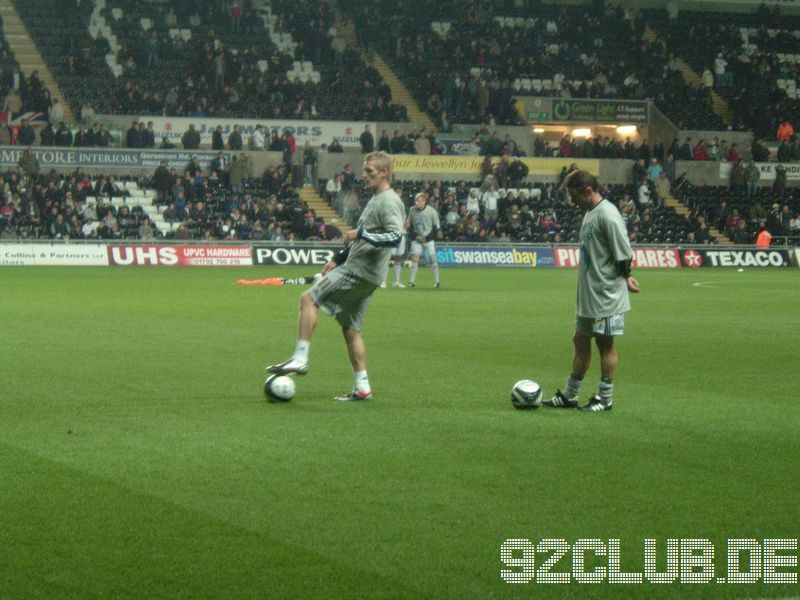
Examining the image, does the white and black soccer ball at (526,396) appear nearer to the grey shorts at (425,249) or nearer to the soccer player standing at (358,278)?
the soccer player standing at (358,278)

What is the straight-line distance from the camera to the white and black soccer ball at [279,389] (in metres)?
11.2

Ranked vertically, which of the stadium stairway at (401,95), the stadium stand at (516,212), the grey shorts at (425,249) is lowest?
the stadium stand at (516,212)

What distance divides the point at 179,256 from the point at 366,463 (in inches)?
1267

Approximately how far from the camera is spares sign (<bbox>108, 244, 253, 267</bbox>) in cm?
3894

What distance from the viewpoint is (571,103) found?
54062mm

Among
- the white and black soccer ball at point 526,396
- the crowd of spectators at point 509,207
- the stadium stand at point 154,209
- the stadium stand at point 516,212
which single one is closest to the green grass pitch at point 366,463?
the white and black soccer ball at point 526,396

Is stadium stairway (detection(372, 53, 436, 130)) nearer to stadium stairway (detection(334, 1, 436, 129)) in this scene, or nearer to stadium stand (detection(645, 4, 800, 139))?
stadium stairway (detection(334, 1, 436, 129))

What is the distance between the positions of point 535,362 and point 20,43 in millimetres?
39875

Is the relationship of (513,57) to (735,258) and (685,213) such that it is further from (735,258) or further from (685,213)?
(735,258)

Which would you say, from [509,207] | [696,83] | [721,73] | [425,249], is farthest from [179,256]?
[721,73]

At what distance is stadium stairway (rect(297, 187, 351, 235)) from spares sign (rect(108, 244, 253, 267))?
5.20 m

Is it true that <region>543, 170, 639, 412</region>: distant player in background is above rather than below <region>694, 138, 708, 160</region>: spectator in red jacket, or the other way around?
above

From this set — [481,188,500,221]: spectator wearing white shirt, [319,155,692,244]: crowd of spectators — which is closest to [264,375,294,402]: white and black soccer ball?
[319,155,692,244]: crowd of spectators

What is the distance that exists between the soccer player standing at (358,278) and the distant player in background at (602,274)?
1.59m
